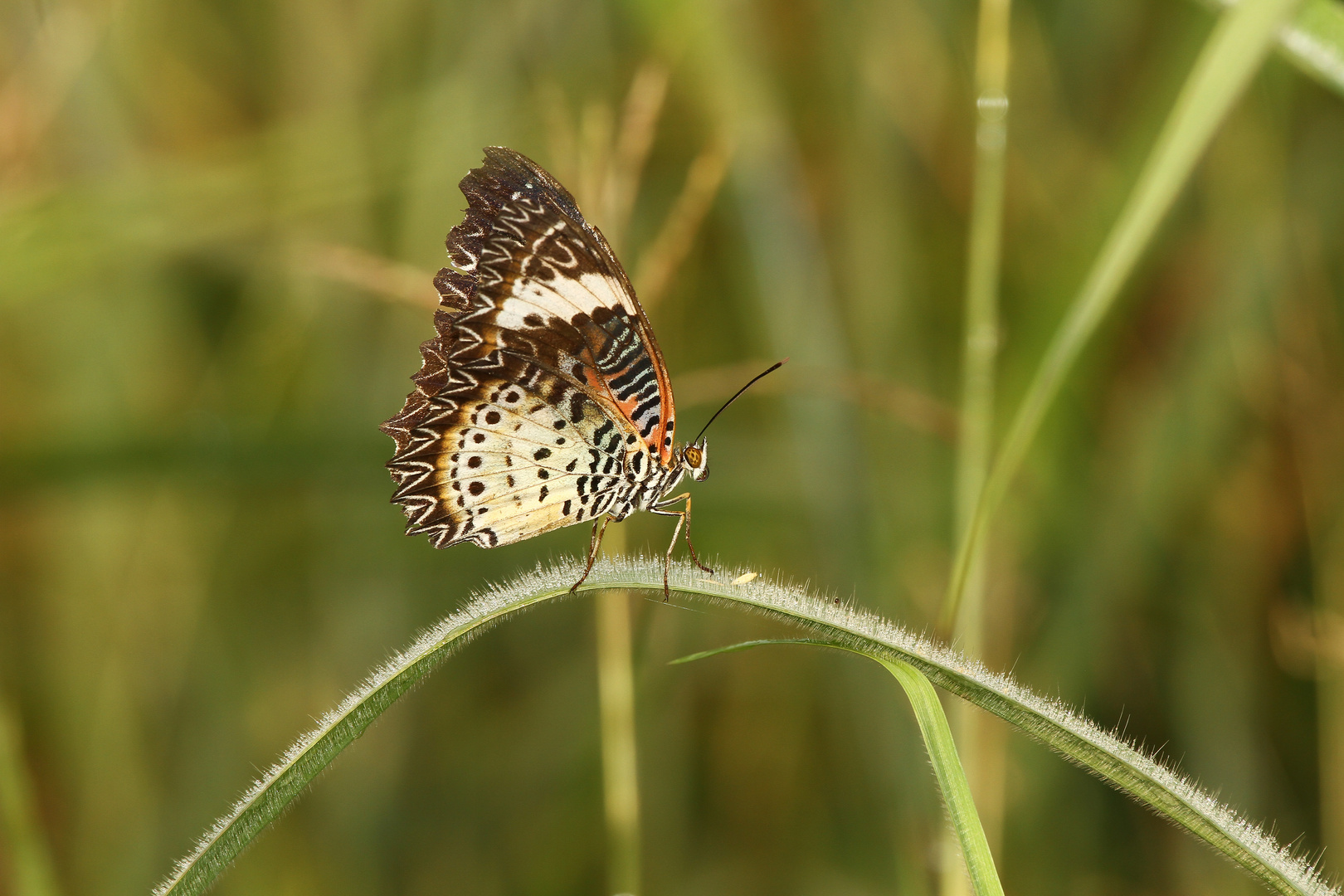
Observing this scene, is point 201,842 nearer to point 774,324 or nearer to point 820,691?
point 774,324

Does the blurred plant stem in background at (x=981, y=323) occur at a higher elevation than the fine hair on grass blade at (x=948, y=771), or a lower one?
higher

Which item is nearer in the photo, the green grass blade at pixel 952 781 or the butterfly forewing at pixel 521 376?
the green grass blade at pixel 952 781

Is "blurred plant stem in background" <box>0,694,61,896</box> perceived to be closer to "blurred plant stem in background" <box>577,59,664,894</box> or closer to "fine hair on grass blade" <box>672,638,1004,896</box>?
"blurred plant stem in background" <box>577,59,664,894</box>

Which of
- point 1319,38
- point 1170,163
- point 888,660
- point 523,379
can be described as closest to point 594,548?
point 523,379

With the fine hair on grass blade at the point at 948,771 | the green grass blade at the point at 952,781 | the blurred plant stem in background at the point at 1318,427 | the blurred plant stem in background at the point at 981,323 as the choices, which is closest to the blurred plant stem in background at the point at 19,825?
the fine hair on grass blade at the point at 948,771

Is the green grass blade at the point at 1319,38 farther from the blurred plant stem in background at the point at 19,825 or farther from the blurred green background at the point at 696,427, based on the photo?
the blurred plant stem in background at the point at 19,825

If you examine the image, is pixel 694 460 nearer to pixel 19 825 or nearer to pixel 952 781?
pixel 952 781

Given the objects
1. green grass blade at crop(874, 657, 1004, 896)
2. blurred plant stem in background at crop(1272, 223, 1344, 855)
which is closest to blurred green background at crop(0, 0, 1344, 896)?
blurred plant stem in background at crop(1272, 223, 1344, 855)
